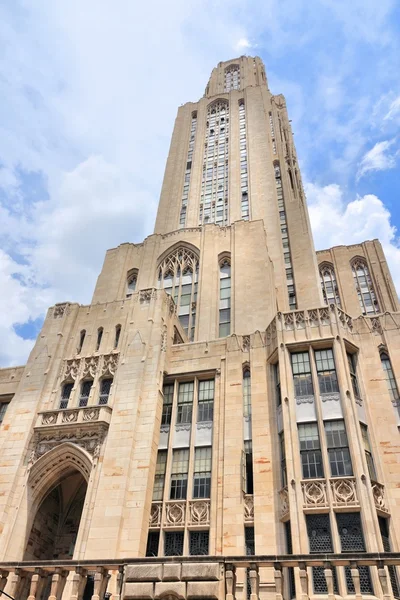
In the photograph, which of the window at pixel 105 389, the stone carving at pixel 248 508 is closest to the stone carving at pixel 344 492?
the stone carving at pixel 248 508

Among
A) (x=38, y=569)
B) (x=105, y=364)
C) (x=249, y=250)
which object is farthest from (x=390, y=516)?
(x=249, y=250)

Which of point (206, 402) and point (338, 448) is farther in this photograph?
point (206, 402)

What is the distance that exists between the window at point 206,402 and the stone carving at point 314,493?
6.93 m

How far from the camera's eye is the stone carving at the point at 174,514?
22.4 m

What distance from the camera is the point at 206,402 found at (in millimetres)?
26609

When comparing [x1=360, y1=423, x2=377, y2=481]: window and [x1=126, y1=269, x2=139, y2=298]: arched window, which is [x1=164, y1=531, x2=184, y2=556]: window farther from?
[x1=126, y1=269, x2=139, y2=298]: arched window

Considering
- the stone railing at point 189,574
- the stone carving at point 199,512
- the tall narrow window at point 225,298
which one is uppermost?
the tall narrow window at point 225,298

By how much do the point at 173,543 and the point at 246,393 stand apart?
8601 millimetres

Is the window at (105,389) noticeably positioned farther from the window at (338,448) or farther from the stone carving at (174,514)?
the window at (338,448)

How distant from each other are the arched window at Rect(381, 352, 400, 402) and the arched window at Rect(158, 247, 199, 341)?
15.5m

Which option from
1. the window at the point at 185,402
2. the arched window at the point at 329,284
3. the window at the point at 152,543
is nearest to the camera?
the window at the point at 152,543

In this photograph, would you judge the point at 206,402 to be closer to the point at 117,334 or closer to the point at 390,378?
the point at 117,334

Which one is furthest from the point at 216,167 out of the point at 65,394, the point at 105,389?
the point at 65,394

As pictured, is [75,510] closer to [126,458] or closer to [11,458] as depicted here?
[11,458]
